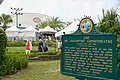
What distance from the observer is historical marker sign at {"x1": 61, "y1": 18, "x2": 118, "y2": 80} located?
20.1 feet

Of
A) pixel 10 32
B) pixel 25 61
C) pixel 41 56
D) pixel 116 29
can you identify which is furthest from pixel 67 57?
pixel 10 32

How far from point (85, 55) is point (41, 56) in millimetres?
13584

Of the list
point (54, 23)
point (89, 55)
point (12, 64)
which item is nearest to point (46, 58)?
point (12, 64)

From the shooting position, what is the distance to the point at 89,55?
6520 millimetres

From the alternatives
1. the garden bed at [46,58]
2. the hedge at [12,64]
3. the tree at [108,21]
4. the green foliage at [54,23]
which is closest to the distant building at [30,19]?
the green foliage at [54,23]

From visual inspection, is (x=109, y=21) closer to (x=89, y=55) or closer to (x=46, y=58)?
(x=46, y=58)

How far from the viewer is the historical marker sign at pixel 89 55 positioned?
6113 millimetres

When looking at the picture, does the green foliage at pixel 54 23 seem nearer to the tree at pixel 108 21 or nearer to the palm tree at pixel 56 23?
the palm tree at pixel 56 23

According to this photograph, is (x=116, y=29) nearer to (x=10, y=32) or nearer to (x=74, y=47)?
(x=74, y=47)

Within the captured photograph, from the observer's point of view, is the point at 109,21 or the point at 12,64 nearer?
the point at 12,64

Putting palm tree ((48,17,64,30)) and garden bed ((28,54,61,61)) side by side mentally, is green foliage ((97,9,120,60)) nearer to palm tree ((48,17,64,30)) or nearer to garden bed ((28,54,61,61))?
garden bed ((28,54,61,61))

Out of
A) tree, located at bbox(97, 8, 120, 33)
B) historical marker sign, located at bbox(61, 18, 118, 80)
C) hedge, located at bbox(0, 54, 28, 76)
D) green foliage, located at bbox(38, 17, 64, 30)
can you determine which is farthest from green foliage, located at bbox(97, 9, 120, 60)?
green foliage, located at bbox(38, 17, 64, 30)

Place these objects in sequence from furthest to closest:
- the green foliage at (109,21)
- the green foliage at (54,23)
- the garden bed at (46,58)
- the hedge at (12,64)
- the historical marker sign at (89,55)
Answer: the green foliage at (54,23) → the garden bed at (46,58) → the green foliage at (109,21) → the hedge at (12,64) → the historical marker sign at (89,55)

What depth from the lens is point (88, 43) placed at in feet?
21.6
